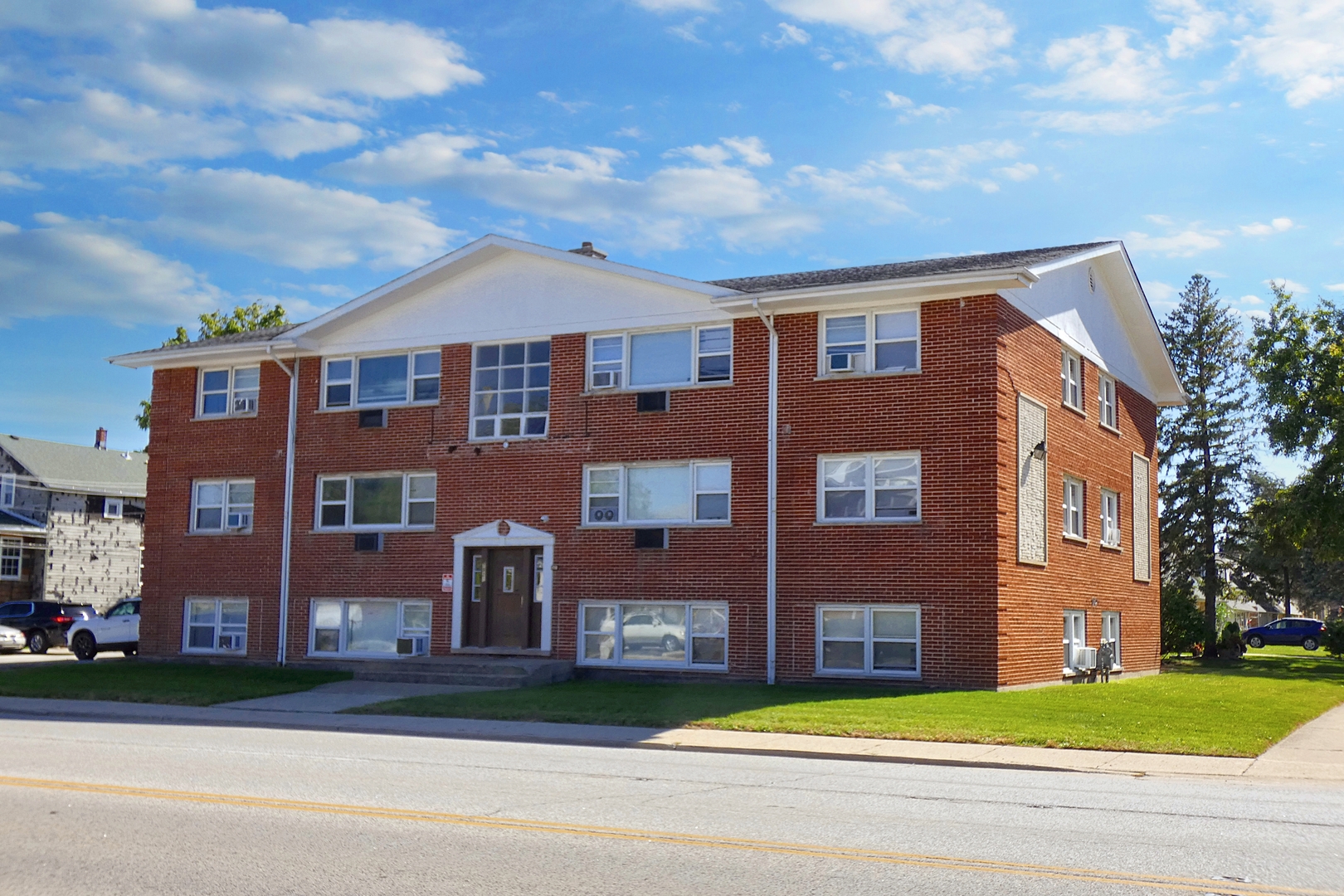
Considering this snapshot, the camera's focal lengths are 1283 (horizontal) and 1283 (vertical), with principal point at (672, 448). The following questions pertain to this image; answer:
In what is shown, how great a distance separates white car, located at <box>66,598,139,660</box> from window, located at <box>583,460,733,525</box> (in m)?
14.3

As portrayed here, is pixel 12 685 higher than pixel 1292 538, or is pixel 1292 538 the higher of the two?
pixel 1292 538

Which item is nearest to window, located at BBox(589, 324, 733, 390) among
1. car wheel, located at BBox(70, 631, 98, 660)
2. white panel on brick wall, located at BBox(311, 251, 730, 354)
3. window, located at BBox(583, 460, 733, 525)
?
white panel on brick wall, located at BBox(311, 251, 730, 354)

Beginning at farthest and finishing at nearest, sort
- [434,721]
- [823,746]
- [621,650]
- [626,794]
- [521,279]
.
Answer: [521,279], [621,650], [434,721], [823,746], [626,794]

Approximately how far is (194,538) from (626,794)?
21212 mm

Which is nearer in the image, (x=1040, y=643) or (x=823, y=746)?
(x=823, y=746)

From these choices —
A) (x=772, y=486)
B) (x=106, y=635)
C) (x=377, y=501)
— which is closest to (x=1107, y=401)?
(x=772, y=486)

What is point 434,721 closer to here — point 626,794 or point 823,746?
point 823,746

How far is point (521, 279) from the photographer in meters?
26.4

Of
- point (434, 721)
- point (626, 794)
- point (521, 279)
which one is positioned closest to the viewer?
point (626, 794)

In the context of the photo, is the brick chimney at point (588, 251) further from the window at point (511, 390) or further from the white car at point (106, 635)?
the white car at point (106, 635)

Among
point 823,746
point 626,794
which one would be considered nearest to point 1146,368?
point 823,746

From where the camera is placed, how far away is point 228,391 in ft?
96.4

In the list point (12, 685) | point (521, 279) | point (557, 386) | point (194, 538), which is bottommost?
point (12, 685)

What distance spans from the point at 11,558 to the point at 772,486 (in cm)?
3488
